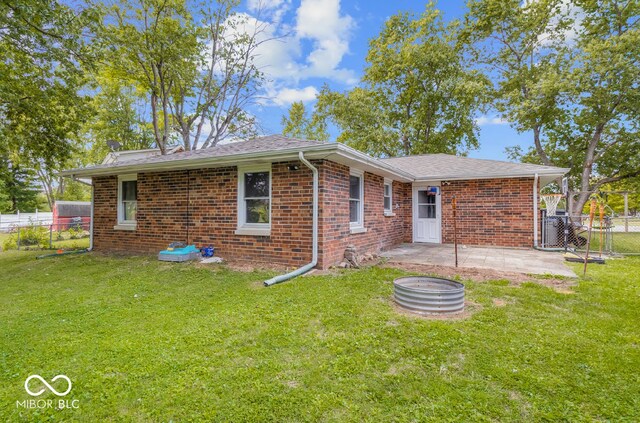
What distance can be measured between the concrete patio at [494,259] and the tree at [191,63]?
37.7 feet

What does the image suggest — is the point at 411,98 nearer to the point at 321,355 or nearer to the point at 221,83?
the point at 221,83

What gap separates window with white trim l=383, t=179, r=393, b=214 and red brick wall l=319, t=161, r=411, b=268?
0.30m

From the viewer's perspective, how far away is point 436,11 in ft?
71.2

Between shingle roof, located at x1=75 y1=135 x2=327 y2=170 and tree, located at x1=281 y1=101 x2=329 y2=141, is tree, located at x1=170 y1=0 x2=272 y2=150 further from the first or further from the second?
shingle roof, located at x1=75 y1=135 x2=327 y2=170

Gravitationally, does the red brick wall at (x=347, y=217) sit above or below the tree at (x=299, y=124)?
below

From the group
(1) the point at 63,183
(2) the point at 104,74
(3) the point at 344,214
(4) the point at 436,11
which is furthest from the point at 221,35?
(1) the point at 63,183

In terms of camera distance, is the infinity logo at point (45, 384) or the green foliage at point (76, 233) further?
the green foliage at point (76, 233)

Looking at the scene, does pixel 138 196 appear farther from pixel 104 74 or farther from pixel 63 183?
pixel 63 183

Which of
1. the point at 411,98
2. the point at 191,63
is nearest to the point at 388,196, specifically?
the point at 191,63

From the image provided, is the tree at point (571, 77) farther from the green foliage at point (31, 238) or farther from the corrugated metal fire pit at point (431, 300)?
the green foliage at point (31, 238)

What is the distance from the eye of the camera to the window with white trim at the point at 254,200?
23.1 feet

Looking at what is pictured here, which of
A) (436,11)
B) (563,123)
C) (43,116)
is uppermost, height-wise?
(436,11)

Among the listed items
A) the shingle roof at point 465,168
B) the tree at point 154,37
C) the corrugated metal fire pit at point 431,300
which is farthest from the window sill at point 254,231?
the tree at point 154,37

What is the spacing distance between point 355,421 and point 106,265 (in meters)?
7.31
